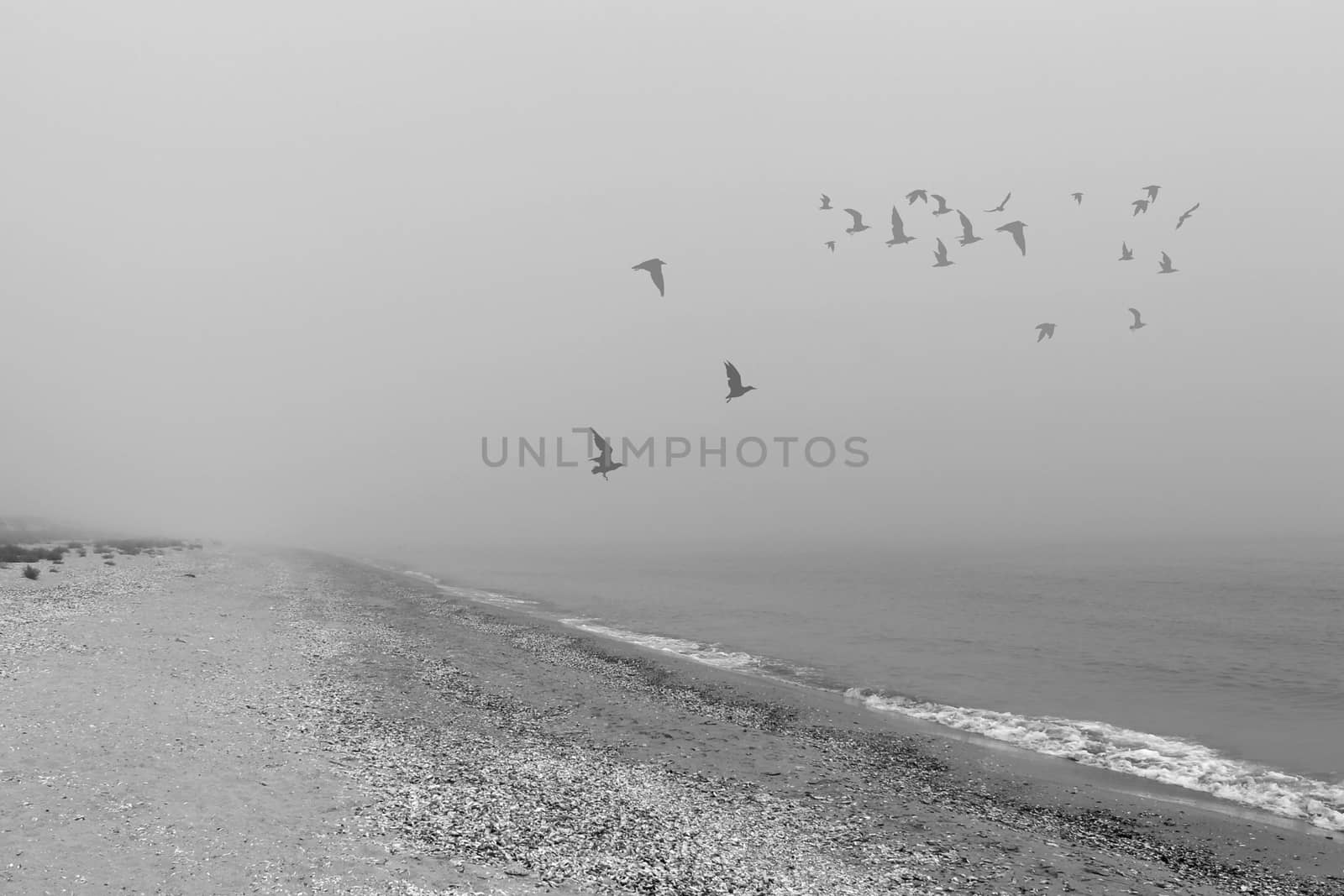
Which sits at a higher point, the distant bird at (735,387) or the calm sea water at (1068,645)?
the distant bird at (735,387)

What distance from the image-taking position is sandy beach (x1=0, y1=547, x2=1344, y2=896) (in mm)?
9328

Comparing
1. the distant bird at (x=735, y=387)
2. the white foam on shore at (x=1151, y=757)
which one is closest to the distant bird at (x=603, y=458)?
the distant bird at (x=735, y=387)

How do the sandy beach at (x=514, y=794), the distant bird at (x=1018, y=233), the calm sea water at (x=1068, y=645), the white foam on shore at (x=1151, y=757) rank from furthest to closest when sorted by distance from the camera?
the distant bird at (x=1018, y=233)
the calm sea water at (x=1068, y=645)
the white foam on shore at (x=1151, y=757)
the sandy beach at (x=514, y=794)

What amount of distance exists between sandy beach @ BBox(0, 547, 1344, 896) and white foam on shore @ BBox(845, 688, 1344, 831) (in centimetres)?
98

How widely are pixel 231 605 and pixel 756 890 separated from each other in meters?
30.0

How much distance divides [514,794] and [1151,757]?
16.1 meters

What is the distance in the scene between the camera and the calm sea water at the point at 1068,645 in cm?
1880

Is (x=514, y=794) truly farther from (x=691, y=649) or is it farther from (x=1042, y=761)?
(x=691, y=649)

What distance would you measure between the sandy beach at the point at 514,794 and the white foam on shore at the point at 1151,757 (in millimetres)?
977

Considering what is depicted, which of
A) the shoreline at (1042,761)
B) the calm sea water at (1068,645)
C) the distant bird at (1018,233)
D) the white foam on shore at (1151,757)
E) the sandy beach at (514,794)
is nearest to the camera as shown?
the sandy beach at (514,794)

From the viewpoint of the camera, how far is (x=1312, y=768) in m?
17.0

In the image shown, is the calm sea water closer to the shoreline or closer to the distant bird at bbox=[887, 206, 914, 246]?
the shoreline

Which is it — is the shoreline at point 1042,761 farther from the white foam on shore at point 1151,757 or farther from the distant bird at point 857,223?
the distant bird at point 857,223

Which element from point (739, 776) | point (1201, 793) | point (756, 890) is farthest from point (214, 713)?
point (1201, 793)
